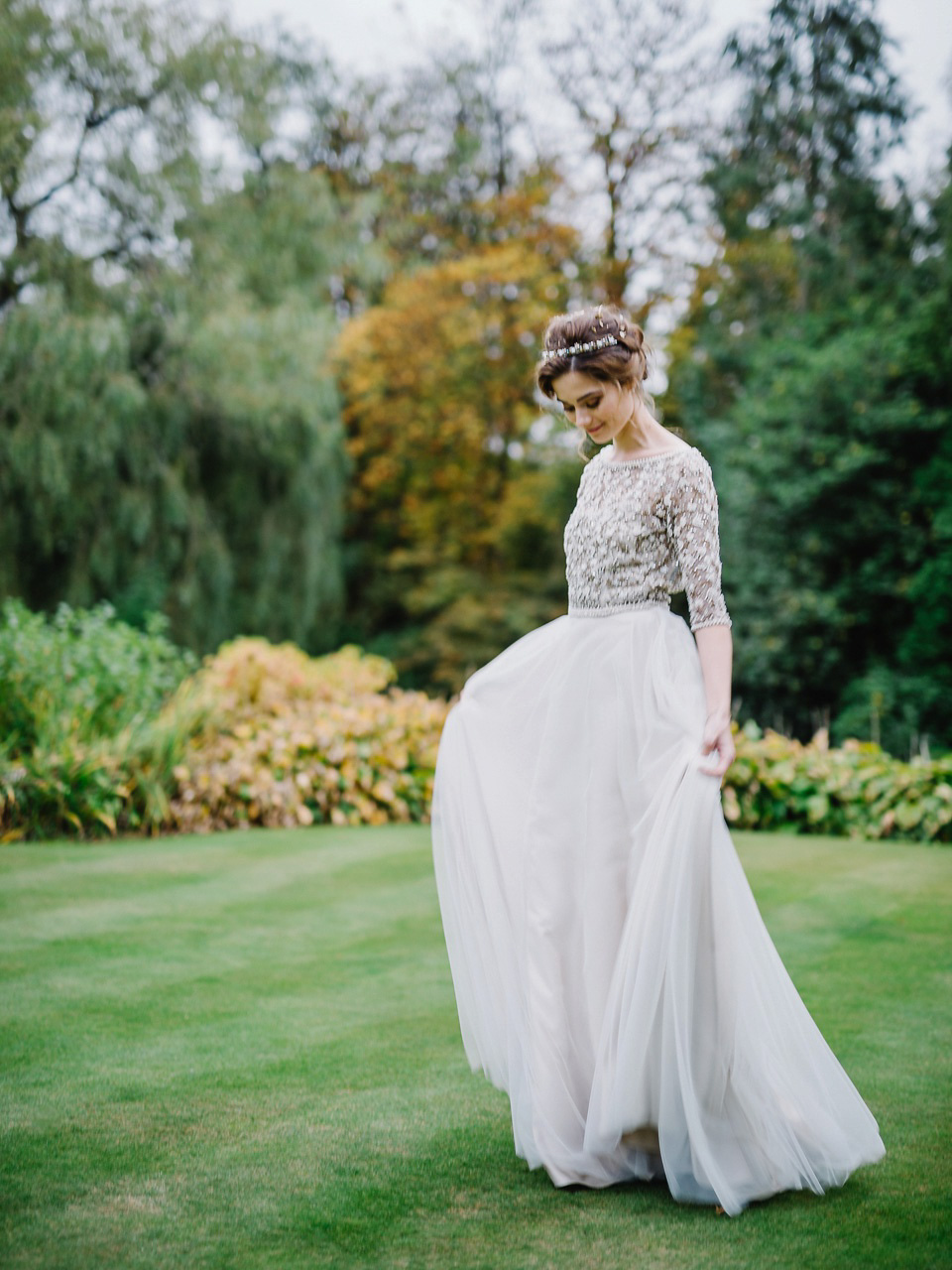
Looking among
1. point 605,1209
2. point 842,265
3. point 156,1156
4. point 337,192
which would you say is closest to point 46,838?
point 156,1156

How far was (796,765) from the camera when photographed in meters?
8.09

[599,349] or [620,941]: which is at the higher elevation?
[599,349]

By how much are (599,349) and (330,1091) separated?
6.84 feet

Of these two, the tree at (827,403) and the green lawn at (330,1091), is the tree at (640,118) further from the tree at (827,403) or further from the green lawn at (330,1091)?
the green lawn at (330,1091)

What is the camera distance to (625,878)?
8.63 ft

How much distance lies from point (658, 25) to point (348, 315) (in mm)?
7038

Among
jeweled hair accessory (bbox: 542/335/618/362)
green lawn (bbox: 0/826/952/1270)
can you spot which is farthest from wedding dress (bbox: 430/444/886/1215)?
jeweled hair accessory (bbox: 542/335/618/362)

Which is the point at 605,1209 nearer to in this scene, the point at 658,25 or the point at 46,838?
the point at 46,838

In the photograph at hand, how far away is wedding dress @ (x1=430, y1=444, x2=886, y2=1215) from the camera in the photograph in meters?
2.43

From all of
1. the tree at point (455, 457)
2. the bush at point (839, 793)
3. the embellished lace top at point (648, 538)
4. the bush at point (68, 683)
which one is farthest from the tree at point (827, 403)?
the embellished lace top at point (648, 538)

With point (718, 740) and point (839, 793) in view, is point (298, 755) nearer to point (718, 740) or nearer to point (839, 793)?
point (839, 793)

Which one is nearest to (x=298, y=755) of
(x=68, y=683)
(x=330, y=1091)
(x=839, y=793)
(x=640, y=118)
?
(x=68, y=683)

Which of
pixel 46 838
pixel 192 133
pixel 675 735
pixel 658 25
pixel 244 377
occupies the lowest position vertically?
pixel 46 838

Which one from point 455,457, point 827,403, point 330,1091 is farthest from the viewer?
point 455,457
